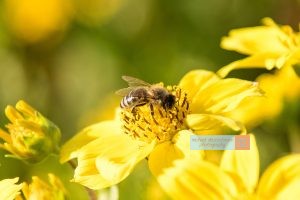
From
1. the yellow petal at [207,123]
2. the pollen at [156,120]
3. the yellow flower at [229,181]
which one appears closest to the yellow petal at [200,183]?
the yellow flower at [229,181]

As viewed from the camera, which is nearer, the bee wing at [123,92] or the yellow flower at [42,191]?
the yellow flower at [42,191]

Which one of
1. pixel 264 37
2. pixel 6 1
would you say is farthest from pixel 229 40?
pixel 6 1

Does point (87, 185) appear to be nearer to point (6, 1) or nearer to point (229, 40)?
point (229, 40)

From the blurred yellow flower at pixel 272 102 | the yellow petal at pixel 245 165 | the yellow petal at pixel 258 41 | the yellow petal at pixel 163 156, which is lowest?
the blurred yellow flower at pixel 272 102

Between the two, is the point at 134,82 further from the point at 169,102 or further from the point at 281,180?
the point at 281,180

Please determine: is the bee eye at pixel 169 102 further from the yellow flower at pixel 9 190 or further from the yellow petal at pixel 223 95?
the yellow flower at pixel 9 190

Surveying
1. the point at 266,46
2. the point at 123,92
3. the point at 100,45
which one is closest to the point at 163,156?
the point at 123,92

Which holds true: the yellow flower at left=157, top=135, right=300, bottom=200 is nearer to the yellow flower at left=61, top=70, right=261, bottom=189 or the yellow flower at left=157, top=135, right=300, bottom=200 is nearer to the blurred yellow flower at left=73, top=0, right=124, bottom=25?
the yellow flower at left=61, top=70, right=261, bottom=189
